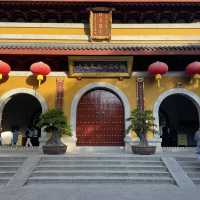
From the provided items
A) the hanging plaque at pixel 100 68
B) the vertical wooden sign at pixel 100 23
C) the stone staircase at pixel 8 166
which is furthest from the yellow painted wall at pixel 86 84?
the stone staircase at pixel 8 166

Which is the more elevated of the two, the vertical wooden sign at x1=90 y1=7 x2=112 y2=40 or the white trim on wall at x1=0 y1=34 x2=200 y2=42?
the vertical wooden sign at x1=90 y1=7 x2=112 y2=40

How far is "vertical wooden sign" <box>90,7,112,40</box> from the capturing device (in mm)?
11750

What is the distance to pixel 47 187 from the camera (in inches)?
270

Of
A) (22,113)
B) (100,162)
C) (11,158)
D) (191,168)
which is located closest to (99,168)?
(100,162)

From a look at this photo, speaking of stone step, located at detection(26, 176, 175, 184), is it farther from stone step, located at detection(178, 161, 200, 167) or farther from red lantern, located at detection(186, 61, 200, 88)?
red lantern, located at detection(186, 61, 200, 88)

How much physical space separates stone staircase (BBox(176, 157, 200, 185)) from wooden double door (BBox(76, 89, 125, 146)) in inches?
124

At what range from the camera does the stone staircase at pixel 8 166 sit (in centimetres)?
742

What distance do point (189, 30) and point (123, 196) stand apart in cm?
835

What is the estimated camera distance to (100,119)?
11555 mm

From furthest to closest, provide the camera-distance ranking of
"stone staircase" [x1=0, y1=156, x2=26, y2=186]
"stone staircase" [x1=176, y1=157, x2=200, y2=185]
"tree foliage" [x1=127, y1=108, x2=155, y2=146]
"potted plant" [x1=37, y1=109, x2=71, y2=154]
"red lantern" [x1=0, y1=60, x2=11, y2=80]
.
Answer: "red lantern" [x1=0, y1=60, x2=11, y2=80], "tree foliage" [x1=127, y1=108, x2=155, y2=146], "potted plant" [x1=37, y1=109, x2=71, y2=154], "stone staircase" [x1=176, y1=157, x2=200, y2=185], "stone staircase" [x1=0, y1=156, x2=26, y2=186]

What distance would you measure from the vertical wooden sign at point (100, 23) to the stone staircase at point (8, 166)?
571 cm

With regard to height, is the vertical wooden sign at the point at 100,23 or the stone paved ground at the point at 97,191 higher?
the vertical wooden sign at the point at 100,23

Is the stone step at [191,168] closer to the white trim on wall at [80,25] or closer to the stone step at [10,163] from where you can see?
the stone step at [10,163]

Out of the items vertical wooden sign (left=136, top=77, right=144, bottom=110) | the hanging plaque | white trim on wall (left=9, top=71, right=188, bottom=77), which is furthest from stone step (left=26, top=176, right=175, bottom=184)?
white trim on wall (left=9, top=71, right=188, bottom=77)
